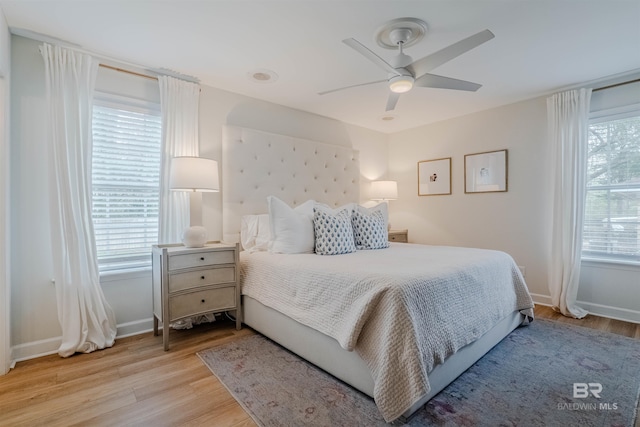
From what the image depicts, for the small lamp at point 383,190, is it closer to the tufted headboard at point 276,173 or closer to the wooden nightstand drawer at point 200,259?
the tufted headboard at point 276,173

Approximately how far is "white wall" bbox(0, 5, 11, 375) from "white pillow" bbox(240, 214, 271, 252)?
1.68 m

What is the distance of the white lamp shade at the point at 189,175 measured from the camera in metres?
2.48

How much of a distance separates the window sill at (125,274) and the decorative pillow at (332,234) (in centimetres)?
153

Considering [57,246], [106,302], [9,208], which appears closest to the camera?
[9,208]

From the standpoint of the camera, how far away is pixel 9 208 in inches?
81.7

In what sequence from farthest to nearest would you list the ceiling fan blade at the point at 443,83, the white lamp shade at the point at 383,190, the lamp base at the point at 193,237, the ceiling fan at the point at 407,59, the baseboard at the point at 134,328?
the white lamp shade at the point at 383,190
the baseboard at the point at 134,328
the lamp base at the point at 193,237
the ceiling fan blade at the point at 443,83
the ceiling fan at the point at 407,59

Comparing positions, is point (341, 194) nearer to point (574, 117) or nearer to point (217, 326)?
point (217, 326)

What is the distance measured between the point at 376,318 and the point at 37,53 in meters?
2.99

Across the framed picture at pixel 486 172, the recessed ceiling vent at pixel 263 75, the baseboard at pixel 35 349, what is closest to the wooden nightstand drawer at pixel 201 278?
the baseboard at pixel 35 349

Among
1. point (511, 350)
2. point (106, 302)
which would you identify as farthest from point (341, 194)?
point (106, 302)

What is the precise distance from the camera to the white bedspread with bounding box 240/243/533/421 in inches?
57.9

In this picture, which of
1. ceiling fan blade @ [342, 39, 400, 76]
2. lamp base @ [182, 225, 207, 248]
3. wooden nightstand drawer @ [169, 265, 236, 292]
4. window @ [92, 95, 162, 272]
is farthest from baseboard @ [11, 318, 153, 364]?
ceiling fan blade @ [342, 39, 400, 76]

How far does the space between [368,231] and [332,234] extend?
0.46 metres

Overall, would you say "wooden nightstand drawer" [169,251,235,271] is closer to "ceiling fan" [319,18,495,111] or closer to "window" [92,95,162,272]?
"window" [92,95,162,272]
